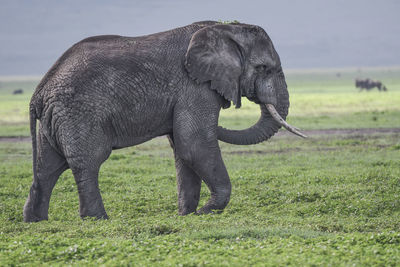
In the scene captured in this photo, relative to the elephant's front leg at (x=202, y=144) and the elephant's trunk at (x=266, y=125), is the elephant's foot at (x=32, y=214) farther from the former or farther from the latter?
the elephant's trunk at (x=266, y=125)

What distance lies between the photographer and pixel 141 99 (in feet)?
35.8

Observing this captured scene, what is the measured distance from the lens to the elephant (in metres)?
10.5

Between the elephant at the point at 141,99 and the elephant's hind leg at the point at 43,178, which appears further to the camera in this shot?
the elephant's hind leg at the point at 43,178

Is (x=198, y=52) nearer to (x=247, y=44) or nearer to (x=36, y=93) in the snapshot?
(x=247, y=44)

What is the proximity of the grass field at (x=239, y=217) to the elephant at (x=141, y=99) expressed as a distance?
864 mm

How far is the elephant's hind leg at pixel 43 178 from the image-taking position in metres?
11.1

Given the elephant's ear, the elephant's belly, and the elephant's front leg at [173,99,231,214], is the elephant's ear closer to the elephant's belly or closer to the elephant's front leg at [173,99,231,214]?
the elephant's front leg at [173,99,231,214]

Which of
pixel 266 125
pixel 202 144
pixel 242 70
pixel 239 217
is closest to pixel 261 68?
pixel 242 70

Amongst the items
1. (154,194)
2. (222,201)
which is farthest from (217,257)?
(154,194)

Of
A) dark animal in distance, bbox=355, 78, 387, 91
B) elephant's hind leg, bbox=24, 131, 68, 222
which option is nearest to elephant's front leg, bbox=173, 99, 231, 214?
elephant's hind leg, bbox=24, 131, 68, 222

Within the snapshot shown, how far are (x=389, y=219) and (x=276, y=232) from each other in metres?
2.48

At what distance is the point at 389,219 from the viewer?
1114 cm

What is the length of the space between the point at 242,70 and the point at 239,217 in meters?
2.48

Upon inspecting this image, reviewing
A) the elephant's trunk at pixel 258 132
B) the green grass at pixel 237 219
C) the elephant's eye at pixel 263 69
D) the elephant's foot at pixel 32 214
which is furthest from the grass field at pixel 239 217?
the elephant's eye at pixel 263 69
